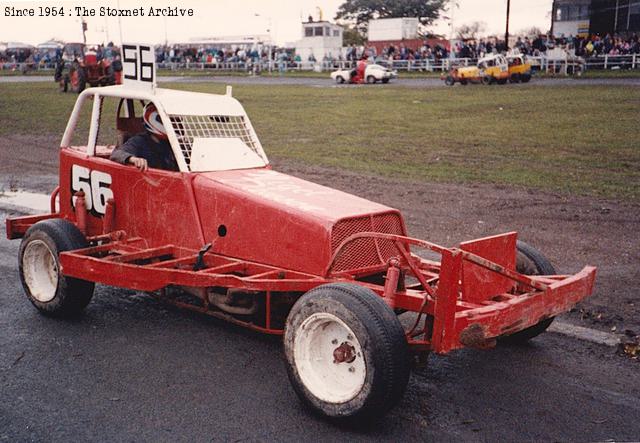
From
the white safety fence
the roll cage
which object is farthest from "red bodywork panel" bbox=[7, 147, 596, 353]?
the white safety fence

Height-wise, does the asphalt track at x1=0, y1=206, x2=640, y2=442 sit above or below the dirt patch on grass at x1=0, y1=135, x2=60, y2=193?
below

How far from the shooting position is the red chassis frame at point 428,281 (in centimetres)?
363

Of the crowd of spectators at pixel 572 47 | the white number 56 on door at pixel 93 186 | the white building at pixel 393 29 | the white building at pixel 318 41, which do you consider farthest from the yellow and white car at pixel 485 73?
the white building at pixel 393 29

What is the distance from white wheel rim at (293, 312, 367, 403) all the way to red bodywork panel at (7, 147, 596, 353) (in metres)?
0.34

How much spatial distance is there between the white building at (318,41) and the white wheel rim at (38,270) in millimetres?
49252

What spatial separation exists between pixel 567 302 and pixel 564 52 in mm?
34360

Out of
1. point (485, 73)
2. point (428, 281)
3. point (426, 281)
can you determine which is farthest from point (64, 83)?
point (426, 281)

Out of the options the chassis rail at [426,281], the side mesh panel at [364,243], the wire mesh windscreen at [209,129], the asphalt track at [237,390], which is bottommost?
the asphalt track at [237,390]

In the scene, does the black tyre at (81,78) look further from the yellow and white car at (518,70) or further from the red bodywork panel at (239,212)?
the red bodywork panel at (239,212)

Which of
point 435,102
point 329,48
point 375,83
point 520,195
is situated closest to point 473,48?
point 375,83

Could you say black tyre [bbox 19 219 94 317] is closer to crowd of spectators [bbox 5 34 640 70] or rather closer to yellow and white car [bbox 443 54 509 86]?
yellow and white car [bbox 443 54 509 86]

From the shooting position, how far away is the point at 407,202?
9258 mm

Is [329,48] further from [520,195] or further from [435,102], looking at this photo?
[520,195]

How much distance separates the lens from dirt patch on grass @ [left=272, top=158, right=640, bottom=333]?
5.68m
